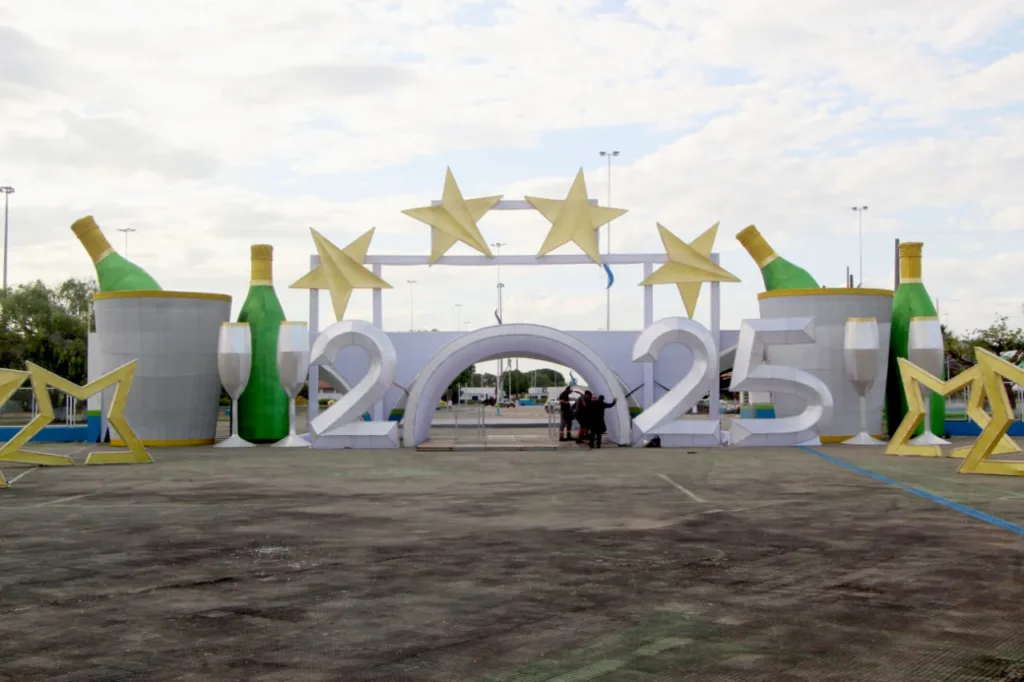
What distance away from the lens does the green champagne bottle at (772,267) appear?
1246 inches

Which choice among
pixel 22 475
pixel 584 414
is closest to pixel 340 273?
pixel 584 414

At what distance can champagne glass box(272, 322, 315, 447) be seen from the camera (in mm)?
28375

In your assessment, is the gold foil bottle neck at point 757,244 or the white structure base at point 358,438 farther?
the gold foil bottle neck at point 757,244

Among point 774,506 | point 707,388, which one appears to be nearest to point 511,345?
point 707,388

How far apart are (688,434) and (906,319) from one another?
24.9 feet

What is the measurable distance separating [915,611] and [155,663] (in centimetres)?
493

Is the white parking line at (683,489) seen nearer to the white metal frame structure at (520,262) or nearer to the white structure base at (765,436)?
the white structure base at (765,436)

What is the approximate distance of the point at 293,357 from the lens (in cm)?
2841

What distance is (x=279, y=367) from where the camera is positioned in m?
28.7

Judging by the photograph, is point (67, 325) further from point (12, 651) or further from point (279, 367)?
point (12, 651)

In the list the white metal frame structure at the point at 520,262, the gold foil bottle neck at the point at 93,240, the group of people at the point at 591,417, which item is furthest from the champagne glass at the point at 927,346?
the gold foil bottle neck at the point at 93,240

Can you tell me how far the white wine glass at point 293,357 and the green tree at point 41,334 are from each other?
2765 cm

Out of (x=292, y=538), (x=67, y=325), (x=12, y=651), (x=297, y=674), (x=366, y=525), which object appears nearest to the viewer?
(x=297, y=674)

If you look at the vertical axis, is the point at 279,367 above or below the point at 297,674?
above
